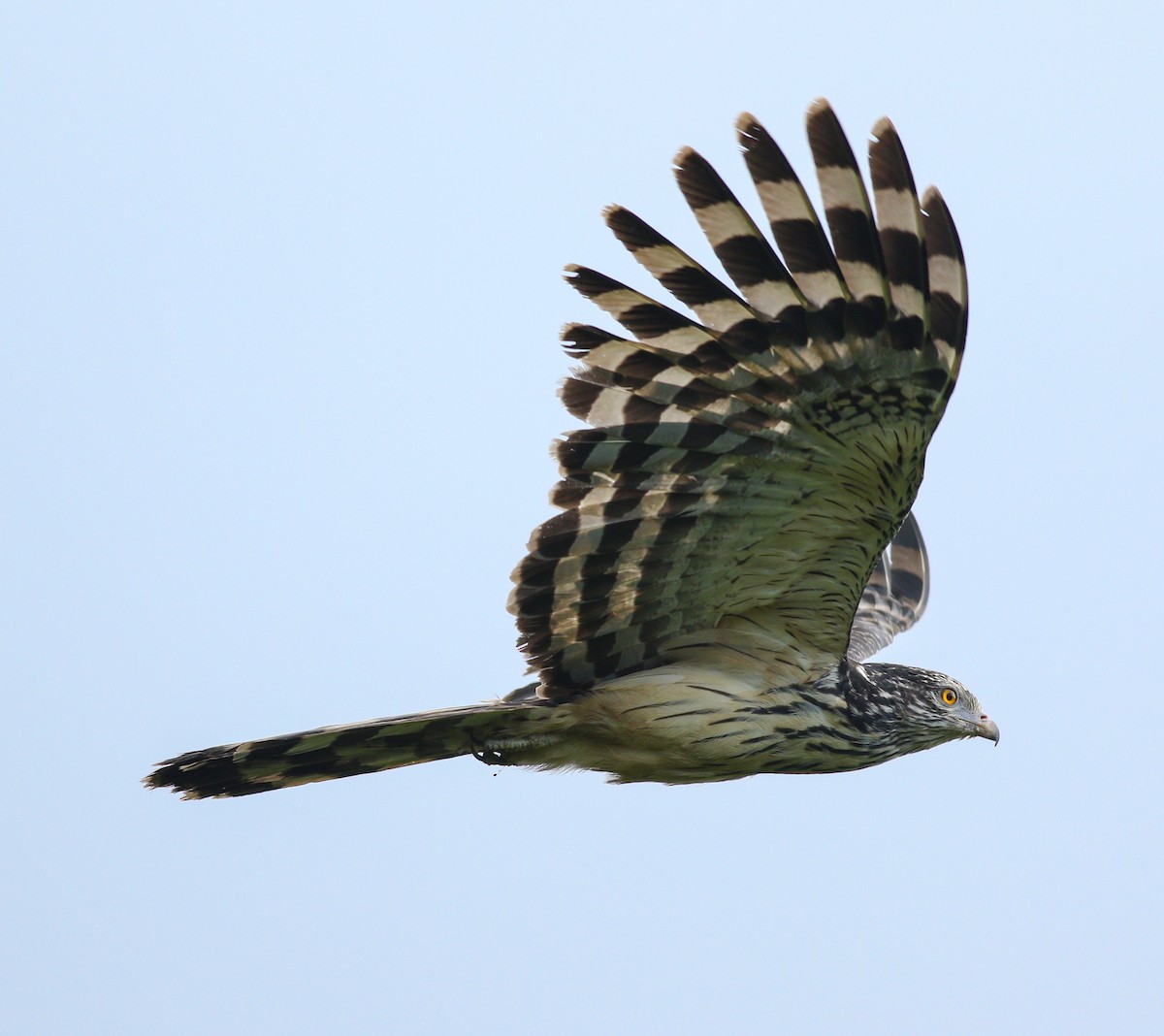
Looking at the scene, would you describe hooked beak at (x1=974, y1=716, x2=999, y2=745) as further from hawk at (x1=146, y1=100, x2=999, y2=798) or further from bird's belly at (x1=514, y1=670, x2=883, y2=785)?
bird's belly at (x1=514, y1=670, x2=883, y2=785)

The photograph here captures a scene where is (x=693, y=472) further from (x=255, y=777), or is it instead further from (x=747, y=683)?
(x=255, y=777)

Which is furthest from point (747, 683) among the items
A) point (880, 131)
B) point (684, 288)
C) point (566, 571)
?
point (880, 131)

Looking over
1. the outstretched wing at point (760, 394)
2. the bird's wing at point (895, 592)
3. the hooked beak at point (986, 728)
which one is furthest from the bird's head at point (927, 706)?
the bird's wing at point (895, 592)

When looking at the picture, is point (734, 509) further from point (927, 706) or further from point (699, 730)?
point (927, 706)

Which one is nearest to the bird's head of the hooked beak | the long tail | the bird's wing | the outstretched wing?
the hooked beak

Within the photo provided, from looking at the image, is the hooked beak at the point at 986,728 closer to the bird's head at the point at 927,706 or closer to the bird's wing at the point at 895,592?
the bird's head at the point at 927,706
